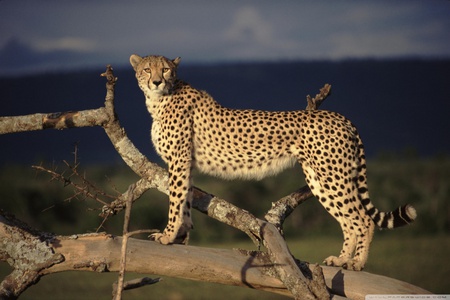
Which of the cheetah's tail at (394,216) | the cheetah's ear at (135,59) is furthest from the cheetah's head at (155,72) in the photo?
the cheetah's tail at (394,216)

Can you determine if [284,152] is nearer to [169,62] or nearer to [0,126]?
[169,62]

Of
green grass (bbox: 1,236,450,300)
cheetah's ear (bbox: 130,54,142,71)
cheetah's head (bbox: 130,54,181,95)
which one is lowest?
green grass (bbox: 1,236,450,300)

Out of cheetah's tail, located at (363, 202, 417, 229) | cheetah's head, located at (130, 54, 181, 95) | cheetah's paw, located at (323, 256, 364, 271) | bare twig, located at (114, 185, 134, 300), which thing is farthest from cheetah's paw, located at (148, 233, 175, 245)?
cheetah's tail, located at (363, 202, 417, 229)

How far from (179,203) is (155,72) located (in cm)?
78

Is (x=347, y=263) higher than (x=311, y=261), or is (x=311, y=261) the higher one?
(x=347, y=263)

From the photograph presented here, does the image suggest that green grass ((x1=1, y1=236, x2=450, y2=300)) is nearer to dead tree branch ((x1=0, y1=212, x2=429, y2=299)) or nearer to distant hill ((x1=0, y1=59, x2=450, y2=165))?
dead tree branch ((x1=0, y1=212, x2=429, y2=299))

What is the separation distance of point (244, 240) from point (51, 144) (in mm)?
23478

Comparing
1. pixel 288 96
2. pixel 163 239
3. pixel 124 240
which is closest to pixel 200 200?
pixel 163 239

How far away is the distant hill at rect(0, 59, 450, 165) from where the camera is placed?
40531 mm

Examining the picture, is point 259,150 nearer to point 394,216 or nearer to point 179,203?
point 179,203

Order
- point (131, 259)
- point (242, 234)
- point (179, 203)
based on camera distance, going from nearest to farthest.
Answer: point (131, 259)
point (179, 203)
point (242, 234)

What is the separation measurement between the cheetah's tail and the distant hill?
2951 cm

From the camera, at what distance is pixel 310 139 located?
15.7 feet

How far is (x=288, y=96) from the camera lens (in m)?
47.9
